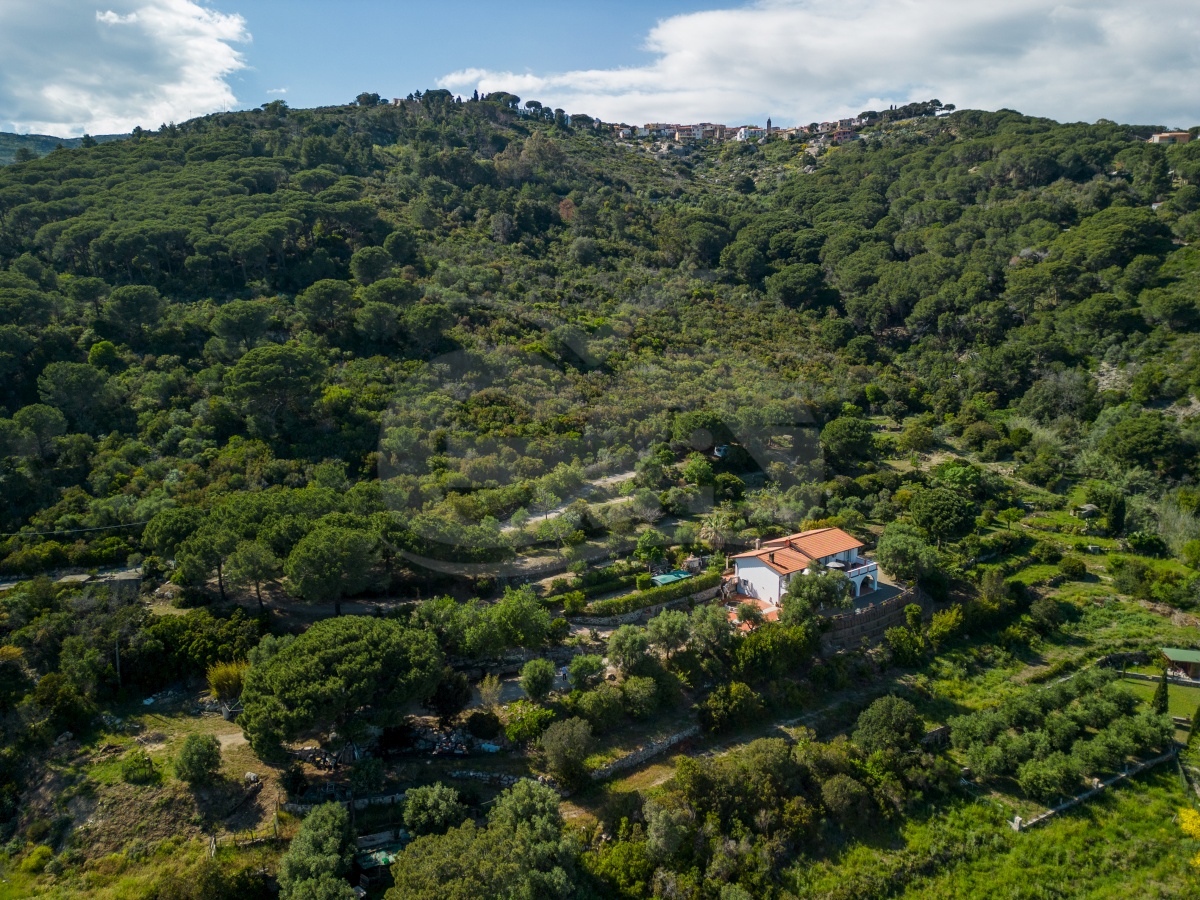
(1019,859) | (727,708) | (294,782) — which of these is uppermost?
(727,708)

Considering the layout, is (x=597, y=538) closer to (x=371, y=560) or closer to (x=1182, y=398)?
(x=371, y=560)

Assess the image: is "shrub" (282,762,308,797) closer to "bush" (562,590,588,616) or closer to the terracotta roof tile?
"bush" (562,590,588,616)

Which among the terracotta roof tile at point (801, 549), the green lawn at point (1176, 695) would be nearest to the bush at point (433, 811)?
the terracotta roof tile at point (801, 549)

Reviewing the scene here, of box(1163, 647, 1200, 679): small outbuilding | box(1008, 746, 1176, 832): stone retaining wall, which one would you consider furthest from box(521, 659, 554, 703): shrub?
box(1163, 647, 1200, 679): small outbuilding

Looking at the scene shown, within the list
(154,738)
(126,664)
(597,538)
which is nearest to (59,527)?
(126,664)

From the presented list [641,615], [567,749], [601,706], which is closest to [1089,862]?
[601,706]

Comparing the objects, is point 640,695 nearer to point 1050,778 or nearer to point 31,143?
point 1050,778
